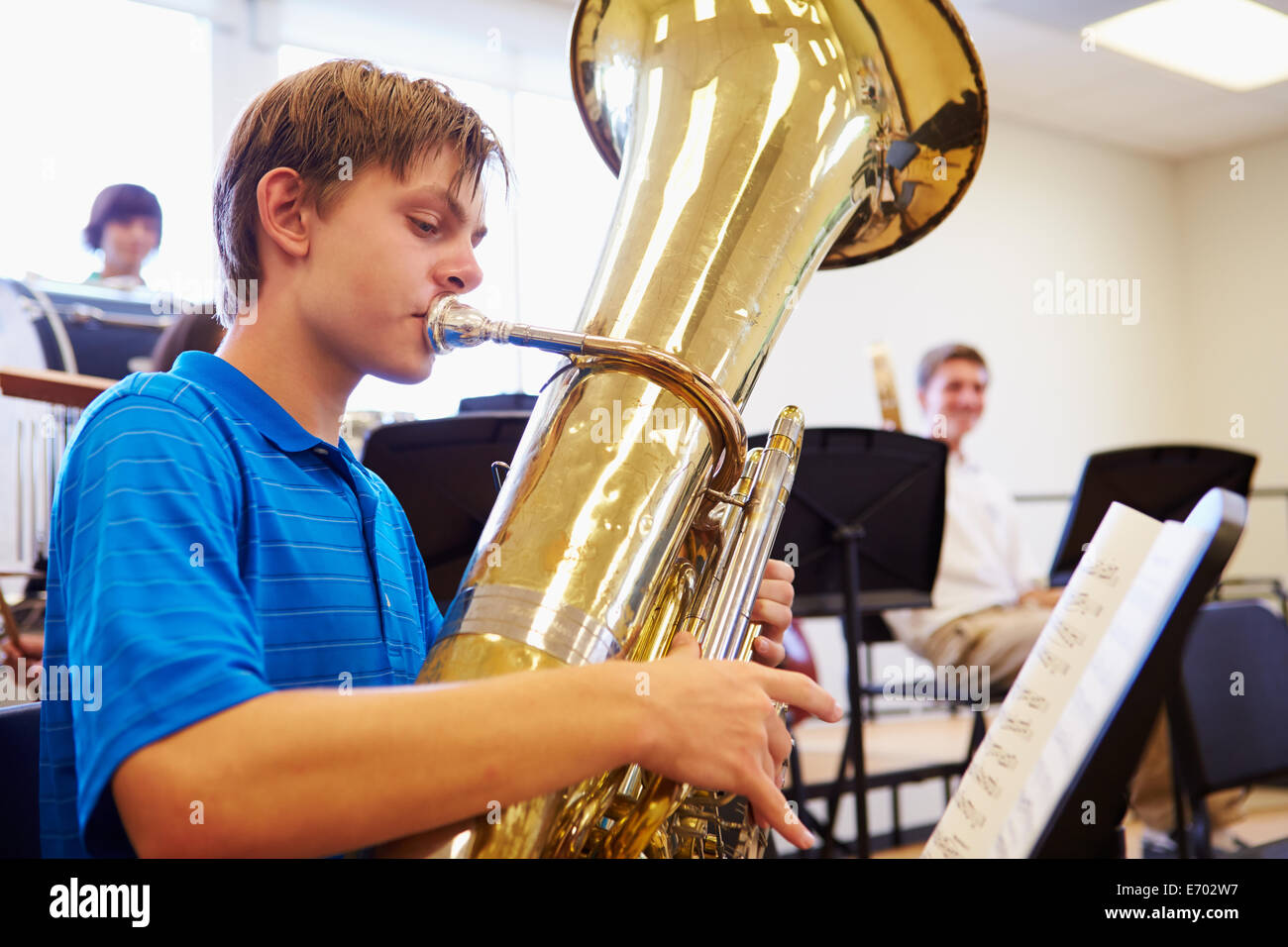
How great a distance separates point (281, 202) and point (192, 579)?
0.37 metres

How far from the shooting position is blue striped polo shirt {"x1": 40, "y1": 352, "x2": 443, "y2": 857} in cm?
54

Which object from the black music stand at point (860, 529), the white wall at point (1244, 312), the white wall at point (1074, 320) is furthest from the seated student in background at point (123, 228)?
the white wall at point (1244, 312)

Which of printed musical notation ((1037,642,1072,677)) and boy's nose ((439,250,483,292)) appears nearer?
printed musical notation ((1037,642,1072,677))

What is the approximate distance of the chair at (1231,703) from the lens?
159cm

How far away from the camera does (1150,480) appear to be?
8.13 feet

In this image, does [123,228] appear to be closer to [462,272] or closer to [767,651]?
[462,272]

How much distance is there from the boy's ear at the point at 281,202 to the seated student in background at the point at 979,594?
1.91m

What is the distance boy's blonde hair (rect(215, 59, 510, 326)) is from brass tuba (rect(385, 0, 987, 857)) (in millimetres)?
138

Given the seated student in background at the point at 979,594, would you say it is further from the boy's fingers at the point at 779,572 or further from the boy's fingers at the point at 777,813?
the boy's fingers at the point at 777,813

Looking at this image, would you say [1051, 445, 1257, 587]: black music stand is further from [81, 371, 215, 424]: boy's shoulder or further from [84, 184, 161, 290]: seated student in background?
[84, 184, 161, 290]: seated student in background

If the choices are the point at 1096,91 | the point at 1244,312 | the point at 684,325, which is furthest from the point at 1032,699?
the point at 1244,312

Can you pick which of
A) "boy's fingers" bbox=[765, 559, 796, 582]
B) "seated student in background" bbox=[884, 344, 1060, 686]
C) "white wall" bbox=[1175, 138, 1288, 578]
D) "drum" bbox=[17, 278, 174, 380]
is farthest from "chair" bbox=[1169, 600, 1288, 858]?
"white wall" bbox=[1175, 138, 1288, 578]
